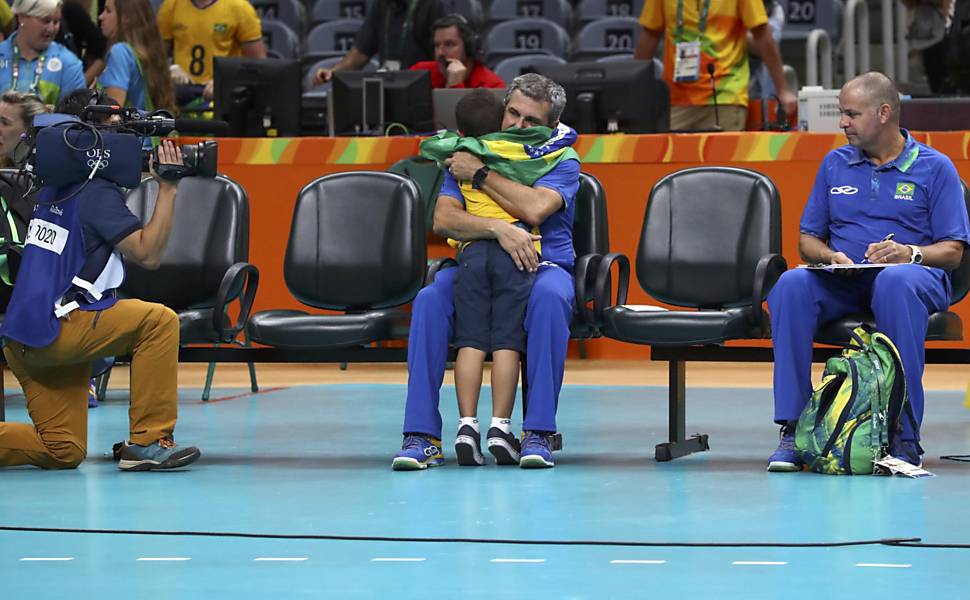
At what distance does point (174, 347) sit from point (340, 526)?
4.27ft

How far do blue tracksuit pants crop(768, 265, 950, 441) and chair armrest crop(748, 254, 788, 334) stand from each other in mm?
127

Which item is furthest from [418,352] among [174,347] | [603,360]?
[603,360]

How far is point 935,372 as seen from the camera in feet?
28.1

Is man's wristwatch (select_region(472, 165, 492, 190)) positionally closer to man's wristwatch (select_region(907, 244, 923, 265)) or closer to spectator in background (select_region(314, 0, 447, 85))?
man's wristwatch (select_region(907, 244, 923, 265))

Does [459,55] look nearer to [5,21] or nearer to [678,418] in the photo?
[5,21]

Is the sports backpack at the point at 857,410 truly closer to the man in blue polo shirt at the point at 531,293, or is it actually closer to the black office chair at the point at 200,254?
the man in blue polo shirt at the point at 531,293

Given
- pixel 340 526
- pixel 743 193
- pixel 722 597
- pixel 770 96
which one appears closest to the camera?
pixel 722 597

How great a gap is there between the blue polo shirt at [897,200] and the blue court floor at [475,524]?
0.73 meters

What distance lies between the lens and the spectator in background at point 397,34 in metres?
10.0

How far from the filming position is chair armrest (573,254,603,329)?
559 cm

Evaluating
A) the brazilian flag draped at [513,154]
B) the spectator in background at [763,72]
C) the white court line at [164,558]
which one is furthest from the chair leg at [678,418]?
the spectator in background at [763,72]

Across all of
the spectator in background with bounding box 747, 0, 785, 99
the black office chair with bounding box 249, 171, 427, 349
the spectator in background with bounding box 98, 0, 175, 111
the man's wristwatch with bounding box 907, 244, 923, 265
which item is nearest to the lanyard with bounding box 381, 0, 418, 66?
the spectator in background with bounding box 98, 0, 175, 111

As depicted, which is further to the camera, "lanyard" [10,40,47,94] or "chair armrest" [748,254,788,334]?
"lanyard" [10,40,47,94]

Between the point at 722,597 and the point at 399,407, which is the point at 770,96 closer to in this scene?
the point at 399,407
